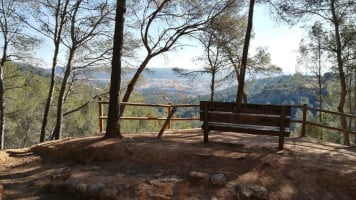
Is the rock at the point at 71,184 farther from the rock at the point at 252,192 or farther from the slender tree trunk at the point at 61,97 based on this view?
the slender tree trunk at the point at 61,97

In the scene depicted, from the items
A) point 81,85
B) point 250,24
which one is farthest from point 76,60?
point 250,24

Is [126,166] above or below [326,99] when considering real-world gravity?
below

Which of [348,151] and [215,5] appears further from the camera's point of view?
[215,5]

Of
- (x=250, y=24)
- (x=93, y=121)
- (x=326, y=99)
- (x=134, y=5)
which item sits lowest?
(x=93, y=121)

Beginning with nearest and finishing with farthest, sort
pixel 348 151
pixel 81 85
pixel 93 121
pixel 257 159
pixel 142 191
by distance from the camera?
pixel 142 191
pixel 257 159
pixel 348 151
pixel 81 85
pixel 93 121

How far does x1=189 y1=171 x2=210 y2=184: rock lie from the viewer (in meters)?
5.99

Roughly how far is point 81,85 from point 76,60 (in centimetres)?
365

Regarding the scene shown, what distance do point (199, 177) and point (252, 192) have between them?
102 centimetres

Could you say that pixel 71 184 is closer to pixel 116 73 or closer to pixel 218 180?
pixel 218 180

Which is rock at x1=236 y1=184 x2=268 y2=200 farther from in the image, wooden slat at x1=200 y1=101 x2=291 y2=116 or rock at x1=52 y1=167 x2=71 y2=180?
rock at x1=52 y1=167 x2=71 y2=180

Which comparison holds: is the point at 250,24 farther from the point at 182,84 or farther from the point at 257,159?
the point at 182,84

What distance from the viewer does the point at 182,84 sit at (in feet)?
69.9

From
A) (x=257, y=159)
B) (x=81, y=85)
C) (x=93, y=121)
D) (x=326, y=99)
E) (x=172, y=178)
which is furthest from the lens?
(x=93, y=121)

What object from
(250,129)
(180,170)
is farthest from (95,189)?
(250,129)
